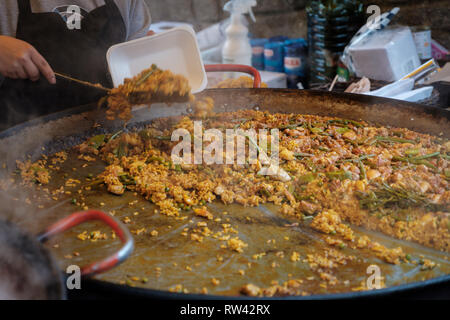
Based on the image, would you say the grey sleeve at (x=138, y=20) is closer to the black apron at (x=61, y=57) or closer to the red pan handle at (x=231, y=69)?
the black apron at (x=61, y=57)

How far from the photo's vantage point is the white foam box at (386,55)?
134 inches

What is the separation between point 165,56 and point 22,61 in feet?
2.92

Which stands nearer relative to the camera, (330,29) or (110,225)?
(110,225)

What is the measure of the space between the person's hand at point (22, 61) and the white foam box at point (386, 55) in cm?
256

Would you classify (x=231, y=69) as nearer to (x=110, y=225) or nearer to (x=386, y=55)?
(x=386, y=55)

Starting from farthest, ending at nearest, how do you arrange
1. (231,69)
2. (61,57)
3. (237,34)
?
(237,34) < (61,57) < (231,69)

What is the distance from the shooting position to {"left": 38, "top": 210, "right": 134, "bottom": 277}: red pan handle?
3.44ft

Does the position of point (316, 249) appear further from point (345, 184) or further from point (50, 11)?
point (50, 11)

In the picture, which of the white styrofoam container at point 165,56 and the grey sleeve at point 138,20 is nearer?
the white styrofoam container at point 165,56

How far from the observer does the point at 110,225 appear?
115 centimetres

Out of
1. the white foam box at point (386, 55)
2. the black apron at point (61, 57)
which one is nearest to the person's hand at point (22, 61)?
the black apron at point (61, 57)

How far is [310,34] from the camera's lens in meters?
4.34

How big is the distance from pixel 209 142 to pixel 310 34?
2.51 meters

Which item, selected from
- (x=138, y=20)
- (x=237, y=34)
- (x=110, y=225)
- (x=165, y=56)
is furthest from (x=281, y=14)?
(x=110, y=225)
